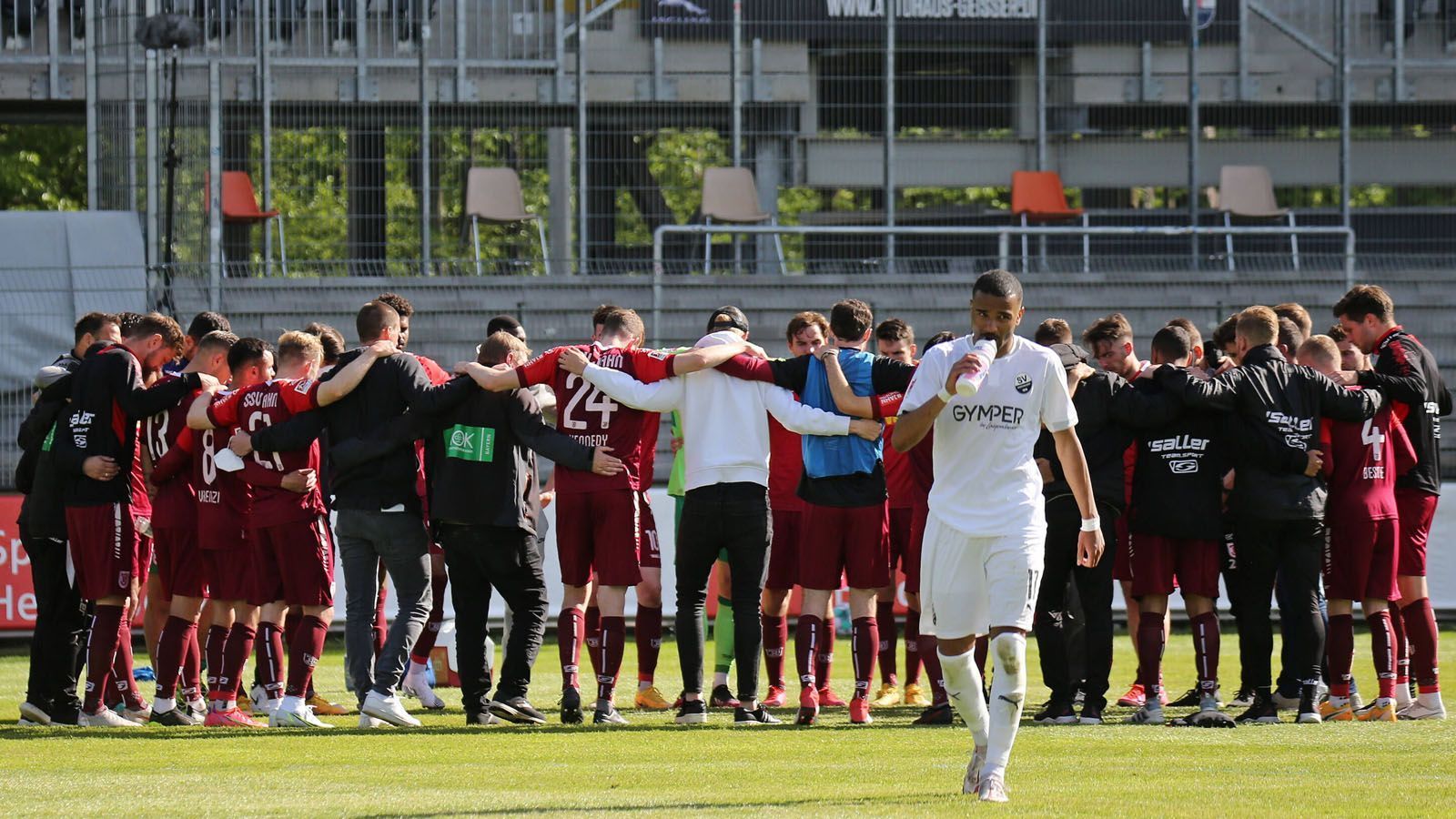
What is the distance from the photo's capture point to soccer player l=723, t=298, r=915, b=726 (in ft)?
32.7

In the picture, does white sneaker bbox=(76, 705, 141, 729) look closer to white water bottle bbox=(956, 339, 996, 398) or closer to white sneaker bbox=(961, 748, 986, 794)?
white sneaker bbox=(961, 748, 986, 794)

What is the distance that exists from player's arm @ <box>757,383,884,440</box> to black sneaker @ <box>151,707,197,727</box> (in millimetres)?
3545

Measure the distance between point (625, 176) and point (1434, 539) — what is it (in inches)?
348

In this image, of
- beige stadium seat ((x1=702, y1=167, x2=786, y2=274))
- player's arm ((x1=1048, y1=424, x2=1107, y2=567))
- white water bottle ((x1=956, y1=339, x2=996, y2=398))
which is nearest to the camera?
white water bottle ((x1=956, y1=339, x2=996, y2=398))

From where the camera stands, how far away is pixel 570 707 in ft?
Answer: 33.0

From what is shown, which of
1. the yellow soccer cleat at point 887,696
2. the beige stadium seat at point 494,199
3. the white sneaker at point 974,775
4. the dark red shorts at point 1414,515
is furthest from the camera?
the beige stadium seat at point 494,199

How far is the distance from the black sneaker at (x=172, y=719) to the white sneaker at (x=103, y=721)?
108 millimetres

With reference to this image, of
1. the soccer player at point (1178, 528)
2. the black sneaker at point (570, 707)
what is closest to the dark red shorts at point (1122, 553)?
the soccer player at point (1178, 528)

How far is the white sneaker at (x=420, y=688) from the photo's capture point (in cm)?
1129

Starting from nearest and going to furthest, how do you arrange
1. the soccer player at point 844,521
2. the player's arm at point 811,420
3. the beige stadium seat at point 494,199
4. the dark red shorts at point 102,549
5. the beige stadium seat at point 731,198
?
the player's arm at point 811,420, the soccer player at point 844,521, the dark red shorts at point 102,549, the beige stadium seat at point 494,199, the beige stadium seat at point 731,198

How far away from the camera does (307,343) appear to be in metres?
10.1

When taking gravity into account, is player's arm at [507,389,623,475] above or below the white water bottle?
below

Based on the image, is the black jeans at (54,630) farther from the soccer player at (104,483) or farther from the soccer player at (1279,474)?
the soccer player at (1279,474)

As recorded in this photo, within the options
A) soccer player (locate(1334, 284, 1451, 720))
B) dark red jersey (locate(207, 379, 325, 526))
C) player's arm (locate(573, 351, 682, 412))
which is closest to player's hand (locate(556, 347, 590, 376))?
player's arm (locate(573, 351, 682, 412))
